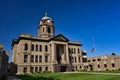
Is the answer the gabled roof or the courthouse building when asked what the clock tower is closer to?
the courthouse building

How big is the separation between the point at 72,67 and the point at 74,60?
3.46 meters

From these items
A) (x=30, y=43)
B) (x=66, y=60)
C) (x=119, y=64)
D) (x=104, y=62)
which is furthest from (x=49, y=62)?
(x=119, y=64)

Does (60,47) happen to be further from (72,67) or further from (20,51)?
(20,51)

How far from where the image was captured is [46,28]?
2377 inches

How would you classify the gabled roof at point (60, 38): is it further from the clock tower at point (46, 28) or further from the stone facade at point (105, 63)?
the stone facade at point (105, 63)

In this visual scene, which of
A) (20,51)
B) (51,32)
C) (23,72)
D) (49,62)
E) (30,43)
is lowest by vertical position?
(23,72)

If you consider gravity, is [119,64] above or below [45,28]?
below

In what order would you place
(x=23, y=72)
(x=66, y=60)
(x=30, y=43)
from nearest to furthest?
(x=23, y=72) → (x=30, y=43) → (x=66, y=60)

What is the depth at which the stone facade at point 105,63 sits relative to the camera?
63594 mm

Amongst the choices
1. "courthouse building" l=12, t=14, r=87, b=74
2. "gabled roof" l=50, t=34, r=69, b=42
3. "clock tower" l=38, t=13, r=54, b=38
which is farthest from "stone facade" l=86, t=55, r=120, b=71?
"clock tower" l=38, t=13, r=54, b=38

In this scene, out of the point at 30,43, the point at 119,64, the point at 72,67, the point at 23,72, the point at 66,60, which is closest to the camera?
the point at 23,72

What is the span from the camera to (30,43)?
50.2 meters

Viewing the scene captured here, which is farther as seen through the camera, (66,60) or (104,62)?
(104,62)

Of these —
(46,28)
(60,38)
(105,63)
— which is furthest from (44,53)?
(105,63)
